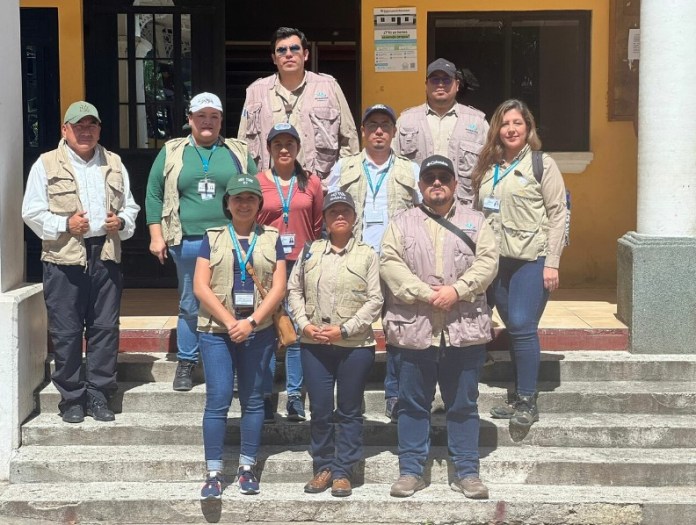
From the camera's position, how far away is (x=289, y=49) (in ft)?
22.1

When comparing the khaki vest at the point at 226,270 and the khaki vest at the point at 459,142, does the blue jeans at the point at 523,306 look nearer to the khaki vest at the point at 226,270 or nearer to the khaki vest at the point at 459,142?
the khaki vest at the point at 459,142

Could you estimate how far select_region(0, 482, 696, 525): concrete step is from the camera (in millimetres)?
6074

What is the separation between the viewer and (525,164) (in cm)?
649

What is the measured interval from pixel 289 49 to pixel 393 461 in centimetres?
250

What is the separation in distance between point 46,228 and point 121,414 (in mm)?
1263

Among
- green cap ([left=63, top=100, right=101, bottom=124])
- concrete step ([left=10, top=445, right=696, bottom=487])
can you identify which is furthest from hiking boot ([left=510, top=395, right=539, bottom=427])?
green cap ([left=63, top=100, right=101, bottom=124])

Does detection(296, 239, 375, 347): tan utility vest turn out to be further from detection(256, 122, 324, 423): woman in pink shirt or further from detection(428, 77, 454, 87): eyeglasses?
detection(428, 77, 454, 87): eyeglasses

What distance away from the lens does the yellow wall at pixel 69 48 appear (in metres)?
9.48

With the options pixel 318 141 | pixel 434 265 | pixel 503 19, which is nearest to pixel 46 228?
pixel 318 141

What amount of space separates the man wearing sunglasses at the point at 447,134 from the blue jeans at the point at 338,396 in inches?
53.9

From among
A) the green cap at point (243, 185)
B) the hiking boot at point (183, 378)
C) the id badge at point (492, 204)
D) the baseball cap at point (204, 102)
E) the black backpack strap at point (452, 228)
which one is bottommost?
the hiking boot at point (183, 378)

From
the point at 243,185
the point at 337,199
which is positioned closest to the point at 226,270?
the point at 243,185

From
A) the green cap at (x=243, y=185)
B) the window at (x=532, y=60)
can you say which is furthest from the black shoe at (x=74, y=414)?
the window at (x=532, y=60)

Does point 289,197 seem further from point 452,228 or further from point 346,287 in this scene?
point 452,228
